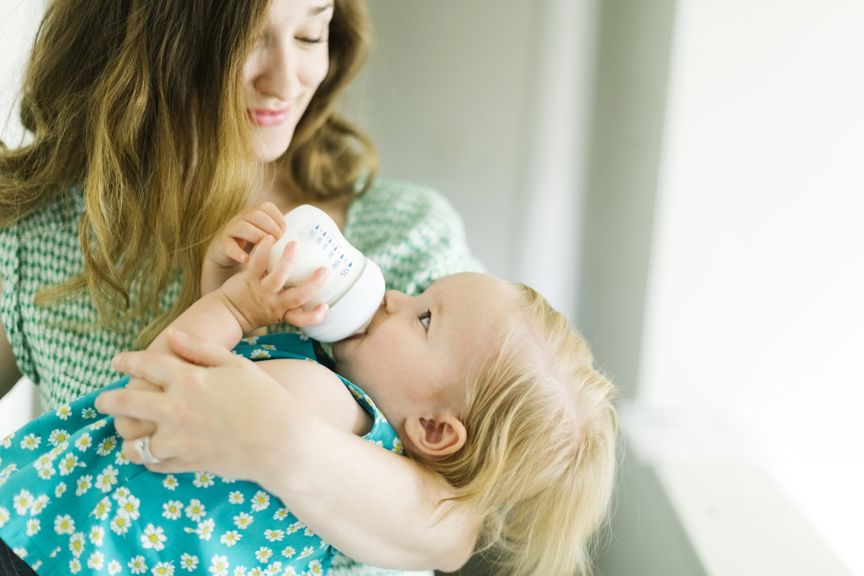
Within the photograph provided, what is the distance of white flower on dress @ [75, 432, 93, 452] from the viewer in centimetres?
86

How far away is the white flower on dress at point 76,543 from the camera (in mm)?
833

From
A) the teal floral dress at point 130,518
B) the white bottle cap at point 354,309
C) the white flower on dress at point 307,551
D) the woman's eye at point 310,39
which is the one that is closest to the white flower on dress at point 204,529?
the teal floral dress at point 130,518

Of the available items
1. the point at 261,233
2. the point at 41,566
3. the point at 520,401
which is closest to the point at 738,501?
the point at 520,401

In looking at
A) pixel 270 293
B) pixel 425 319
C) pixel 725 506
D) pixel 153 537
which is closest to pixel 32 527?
pixel 153 537

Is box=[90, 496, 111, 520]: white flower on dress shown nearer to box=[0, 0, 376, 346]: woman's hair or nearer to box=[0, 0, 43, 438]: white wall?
box=[0, 0, 376, 346]: woman's hair

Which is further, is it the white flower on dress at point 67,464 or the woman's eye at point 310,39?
the woman's eye at point 310,39

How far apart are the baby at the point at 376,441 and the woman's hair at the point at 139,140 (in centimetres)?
14

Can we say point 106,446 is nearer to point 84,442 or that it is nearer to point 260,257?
point 84,442

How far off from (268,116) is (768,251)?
0.71 metres

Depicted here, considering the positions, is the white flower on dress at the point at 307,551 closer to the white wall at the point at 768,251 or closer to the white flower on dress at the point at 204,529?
the white flower on dress at the point at 204,529

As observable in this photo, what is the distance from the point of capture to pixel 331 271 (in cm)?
87

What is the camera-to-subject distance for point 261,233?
2.94 feet

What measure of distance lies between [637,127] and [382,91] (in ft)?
1.78

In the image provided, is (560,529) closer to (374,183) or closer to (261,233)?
(261,233)
